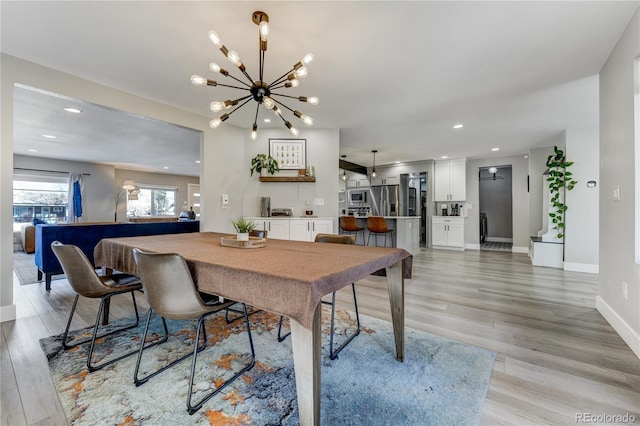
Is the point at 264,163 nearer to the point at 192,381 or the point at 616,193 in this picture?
the point at 192,381

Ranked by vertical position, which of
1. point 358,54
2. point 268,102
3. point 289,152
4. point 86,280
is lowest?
point 86,280

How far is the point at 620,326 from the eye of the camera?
218 centimetres

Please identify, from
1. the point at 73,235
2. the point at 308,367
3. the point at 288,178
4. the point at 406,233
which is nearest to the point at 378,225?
the point at 406,233

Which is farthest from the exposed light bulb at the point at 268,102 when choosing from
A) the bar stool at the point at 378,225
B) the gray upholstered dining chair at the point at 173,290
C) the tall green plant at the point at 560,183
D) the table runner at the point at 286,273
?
the tall green plant at the point at 560,183

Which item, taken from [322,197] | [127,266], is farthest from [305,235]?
[127,266]

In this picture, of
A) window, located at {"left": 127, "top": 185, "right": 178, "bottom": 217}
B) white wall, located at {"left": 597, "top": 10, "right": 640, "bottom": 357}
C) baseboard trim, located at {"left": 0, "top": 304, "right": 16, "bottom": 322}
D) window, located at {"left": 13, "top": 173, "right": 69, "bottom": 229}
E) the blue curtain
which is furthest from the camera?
window, located at {"left": 127, "top": 185, "right": 178, "bottom": 217}

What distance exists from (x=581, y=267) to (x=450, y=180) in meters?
3.52

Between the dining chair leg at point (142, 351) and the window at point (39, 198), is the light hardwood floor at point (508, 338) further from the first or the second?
the window at point (39, 198)

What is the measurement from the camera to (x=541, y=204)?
5969mm

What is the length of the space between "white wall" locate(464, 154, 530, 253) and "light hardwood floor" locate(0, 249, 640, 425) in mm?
2582

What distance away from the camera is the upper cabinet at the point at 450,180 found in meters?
7.17

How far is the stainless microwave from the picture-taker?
8195 mm

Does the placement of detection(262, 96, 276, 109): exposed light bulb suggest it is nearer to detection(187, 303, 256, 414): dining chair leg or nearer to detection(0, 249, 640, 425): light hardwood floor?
detection(187, 303, 256, 414): dining chair leg

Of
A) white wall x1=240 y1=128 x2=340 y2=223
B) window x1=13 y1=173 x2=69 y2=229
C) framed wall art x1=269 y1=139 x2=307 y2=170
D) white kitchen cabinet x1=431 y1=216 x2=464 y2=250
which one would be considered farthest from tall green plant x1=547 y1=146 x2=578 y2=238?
window x1=13 y1=173 x2=69 y2=229
